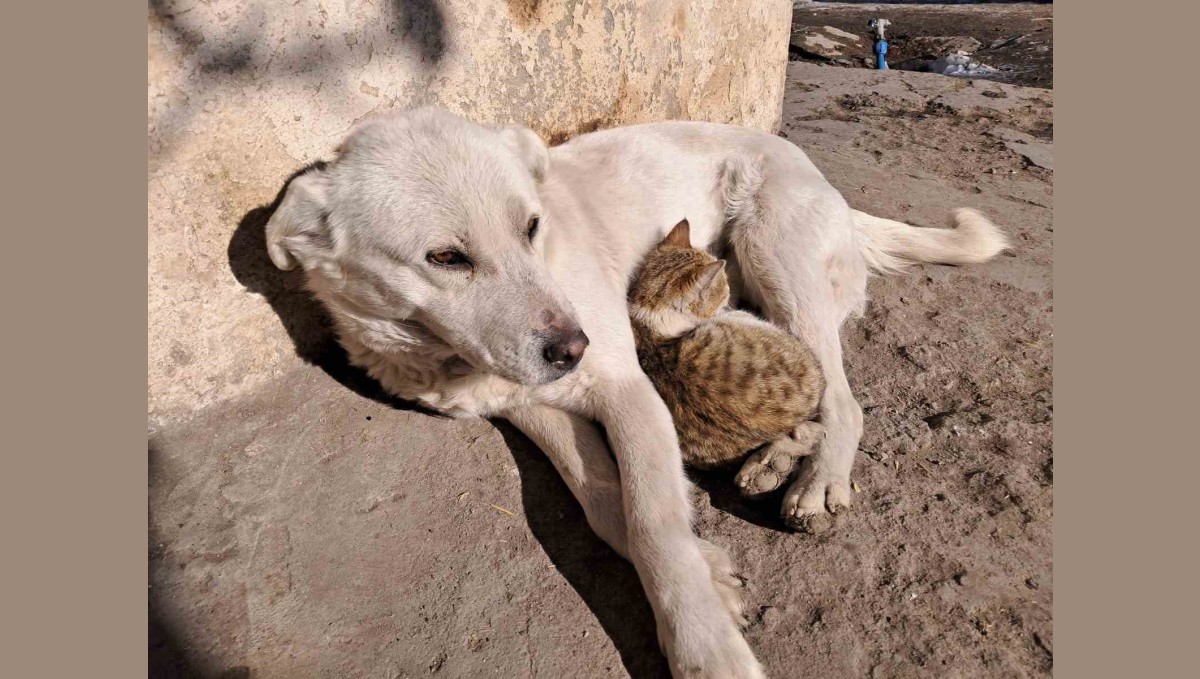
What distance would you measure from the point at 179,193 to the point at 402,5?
41.0 inches

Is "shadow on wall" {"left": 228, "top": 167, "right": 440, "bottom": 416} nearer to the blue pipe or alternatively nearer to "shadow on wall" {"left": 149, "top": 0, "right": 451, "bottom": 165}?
"shadow on wall" {"left": 149, "top": 0, "right": 451, "bottom": 165}

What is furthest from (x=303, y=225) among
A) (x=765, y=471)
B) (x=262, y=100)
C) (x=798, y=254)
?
(x=798, y=254)

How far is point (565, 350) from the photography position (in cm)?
226

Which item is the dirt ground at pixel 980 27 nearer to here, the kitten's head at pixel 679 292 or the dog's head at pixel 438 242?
the kitten's head at pixel 679 292

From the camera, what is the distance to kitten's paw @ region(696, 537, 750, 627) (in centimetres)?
212

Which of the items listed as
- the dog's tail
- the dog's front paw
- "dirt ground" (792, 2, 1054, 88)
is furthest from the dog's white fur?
"dirt ground" (792, 2, 1054, 88)

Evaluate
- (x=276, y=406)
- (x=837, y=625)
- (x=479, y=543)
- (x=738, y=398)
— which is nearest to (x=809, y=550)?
(x=837, y=625)

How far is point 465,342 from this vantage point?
2.36 metres

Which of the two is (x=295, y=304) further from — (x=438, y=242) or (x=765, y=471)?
(x=765, y=471)

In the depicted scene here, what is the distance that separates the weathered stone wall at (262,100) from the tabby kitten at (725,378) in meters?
1.15

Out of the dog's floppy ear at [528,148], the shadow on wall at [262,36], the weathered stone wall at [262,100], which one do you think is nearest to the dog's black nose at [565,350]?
the dog's floppy ear at [528,148]

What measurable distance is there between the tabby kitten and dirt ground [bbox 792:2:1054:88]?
698cm

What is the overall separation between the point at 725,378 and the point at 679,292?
0.48 meters

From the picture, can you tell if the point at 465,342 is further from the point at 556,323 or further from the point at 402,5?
the point at 402,5
